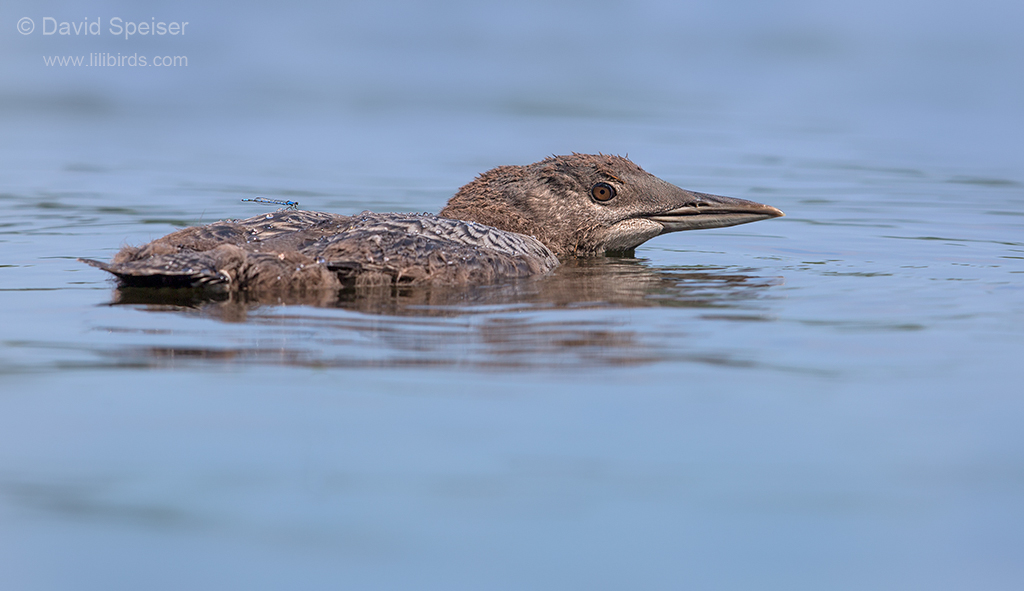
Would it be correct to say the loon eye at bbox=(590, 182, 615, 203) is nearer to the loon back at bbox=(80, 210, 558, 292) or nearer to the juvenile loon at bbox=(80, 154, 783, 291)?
the juvenile loon at bbox=(80, 154, 783, 291)

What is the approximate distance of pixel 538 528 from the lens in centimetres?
309

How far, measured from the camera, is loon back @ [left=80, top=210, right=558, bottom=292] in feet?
17.7

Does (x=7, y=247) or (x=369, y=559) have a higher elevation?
(x=7, y=247)

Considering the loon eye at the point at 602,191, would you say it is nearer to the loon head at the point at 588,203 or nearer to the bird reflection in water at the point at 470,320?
the loon head at the point at 588,203

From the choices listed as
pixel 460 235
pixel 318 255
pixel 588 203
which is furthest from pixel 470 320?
pixel 588 203

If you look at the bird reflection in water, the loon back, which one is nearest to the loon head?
the bird reflection in water

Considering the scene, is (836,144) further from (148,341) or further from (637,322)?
(148,341)

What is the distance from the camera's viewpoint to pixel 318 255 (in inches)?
223

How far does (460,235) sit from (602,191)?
1.43 metres

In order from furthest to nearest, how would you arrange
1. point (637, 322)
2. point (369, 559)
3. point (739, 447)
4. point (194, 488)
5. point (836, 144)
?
point (836, 144) → point (637, 322) → point (739, 447) → point (194, 488) → point (369, 559)

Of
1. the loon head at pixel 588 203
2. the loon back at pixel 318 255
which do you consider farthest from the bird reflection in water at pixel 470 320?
the loon head at pixel 588 203

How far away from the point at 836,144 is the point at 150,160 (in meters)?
7.73

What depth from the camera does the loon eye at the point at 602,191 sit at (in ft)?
23.8

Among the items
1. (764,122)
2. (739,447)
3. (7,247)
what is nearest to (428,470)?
(739,447)
